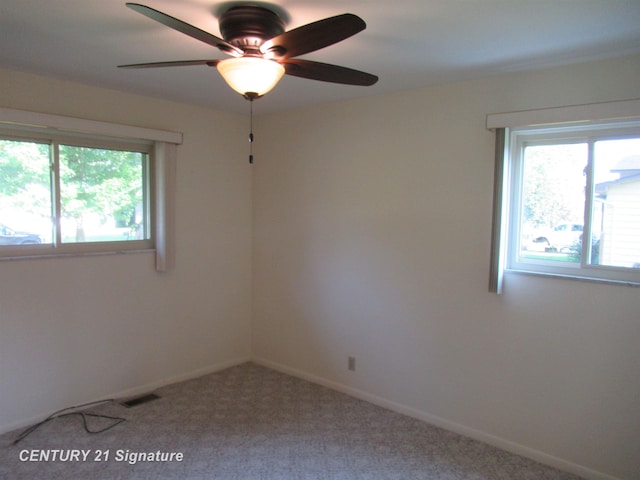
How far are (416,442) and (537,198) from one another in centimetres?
172

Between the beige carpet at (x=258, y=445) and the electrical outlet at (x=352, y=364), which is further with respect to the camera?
the electrical outlet at (x=352, y=364)

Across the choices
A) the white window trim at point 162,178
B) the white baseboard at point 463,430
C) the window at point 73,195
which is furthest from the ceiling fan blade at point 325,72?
the white baseboard at point 463,430

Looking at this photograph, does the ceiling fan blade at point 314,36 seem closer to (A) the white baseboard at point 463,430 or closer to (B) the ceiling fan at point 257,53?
(B) the ceiling fan at point 257,53

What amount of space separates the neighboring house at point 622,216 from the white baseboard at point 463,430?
46.3 inches

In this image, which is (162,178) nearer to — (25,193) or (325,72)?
(25,193)

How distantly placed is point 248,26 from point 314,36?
1.32 feet

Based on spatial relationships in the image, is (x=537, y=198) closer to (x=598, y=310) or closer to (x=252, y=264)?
(x=598, y=310)

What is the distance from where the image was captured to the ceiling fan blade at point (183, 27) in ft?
4.37

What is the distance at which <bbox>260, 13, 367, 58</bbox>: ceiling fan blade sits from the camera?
134 cm

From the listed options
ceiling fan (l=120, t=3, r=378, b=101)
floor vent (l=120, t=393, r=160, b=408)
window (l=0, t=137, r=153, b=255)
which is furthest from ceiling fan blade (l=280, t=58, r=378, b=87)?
floor vent (l=120, t=393, r=160, b=408)

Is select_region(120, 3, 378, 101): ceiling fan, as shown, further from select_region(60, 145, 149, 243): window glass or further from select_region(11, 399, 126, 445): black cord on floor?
select_region(11, 399, 126, 445): black cord on floor

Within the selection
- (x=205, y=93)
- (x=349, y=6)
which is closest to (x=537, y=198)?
(x=349, y=6)

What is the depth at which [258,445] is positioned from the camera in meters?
2.68

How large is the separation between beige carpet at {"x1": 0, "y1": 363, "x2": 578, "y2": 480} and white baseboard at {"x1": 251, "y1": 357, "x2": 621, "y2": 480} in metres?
0.05
